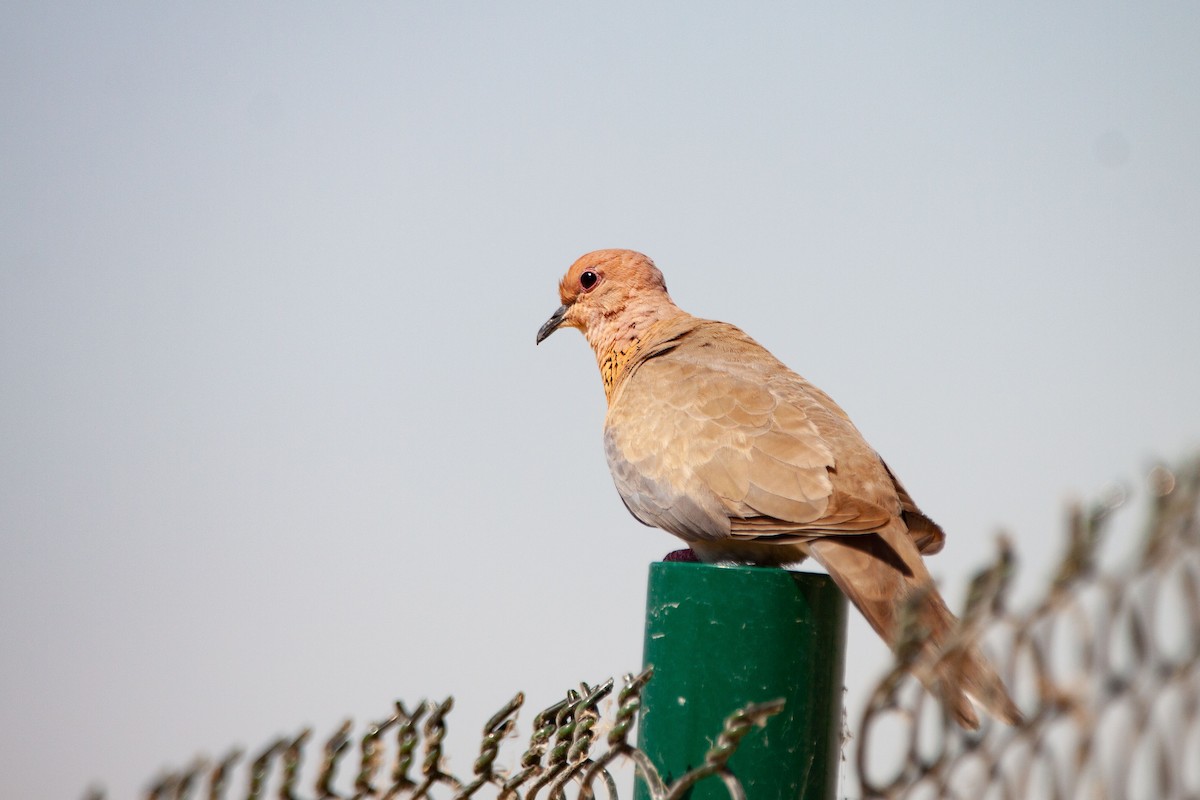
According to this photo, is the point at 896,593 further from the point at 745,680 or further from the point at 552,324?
the point at 552,324

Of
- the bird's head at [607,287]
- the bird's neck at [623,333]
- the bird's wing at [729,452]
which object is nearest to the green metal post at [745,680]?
the bird's wing at [729,452]

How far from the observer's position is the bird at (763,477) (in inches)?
129

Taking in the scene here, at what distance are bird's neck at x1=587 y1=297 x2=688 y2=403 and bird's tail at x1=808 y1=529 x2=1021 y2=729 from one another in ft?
6.59

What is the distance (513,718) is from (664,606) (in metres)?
0.44

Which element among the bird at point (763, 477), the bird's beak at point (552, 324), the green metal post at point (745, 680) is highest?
the bird's beak at point (552, 324)

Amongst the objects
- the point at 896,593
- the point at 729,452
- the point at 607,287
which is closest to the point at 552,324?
the point at 607,287

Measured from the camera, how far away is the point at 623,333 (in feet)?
18.6

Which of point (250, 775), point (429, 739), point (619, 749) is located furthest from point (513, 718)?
point (250, 775)

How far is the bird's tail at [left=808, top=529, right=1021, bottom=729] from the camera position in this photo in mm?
2662

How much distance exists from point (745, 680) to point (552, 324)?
3694mm

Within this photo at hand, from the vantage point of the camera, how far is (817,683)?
8.72ft

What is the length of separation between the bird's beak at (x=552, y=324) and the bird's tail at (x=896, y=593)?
283cm

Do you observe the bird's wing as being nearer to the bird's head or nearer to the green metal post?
the green metal post

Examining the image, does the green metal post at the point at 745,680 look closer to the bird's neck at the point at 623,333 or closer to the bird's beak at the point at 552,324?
the bird's neck at the point at 623,333
